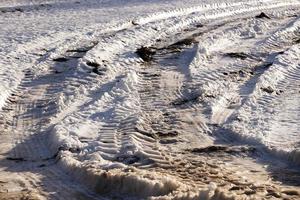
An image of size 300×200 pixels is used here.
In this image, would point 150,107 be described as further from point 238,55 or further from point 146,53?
point 238,55

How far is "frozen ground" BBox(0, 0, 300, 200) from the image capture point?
5.82 metres

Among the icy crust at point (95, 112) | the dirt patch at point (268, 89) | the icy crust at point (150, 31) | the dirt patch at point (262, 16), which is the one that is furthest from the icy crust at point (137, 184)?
the dirt patch at point (262, 16)

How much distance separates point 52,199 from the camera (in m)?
5.59

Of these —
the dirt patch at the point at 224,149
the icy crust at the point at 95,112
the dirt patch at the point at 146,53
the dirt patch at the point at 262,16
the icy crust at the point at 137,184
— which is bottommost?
the icy crust at the point at 137,184

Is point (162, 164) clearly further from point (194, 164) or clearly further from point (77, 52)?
point (77, 52)

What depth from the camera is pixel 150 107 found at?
8234mm

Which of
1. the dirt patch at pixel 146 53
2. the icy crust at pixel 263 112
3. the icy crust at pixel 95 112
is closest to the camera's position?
the icy crust at pixel 263 112

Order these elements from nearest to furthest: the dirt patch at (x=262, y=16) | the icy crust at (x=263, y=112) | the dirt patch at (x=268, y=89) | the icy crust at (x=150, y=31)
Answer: the icy crust at (x=263, y=112) < the dirt patch at (x=268, y=89) < the icy crust at (x=150, y=31) < the dirt patch at (x=262, y=16)

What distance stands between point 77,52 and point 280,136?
5.06 m

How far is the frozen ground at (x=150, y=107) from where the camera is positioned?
19.1 ft

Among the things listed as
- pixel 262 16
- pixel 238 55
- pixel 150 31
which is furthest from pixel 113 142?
pixel 262 16

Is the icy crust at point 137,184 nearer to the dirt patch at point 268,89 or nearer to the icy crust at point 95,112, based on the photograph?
the icy crust at point 95,112

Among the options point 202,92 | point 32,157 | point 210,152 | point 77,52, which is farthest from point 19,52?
point 210,152

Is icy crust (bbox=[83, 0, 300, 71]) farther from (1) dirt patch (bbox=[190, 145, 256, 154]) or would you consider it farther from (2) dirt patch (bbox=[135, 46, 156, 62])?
(1) dirt patch (bbox=[190, 145, 256, 154])
